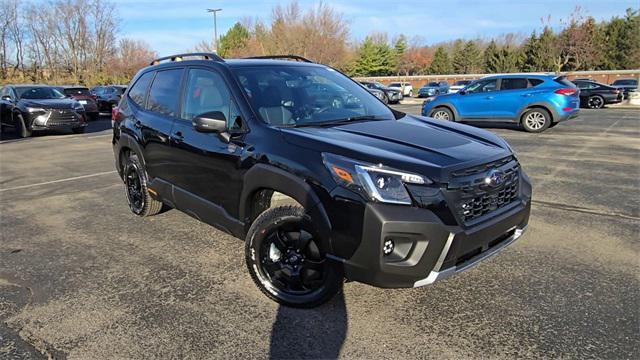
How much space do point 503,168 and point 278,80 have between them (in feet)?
6.35

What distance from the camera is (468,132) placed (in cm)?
374

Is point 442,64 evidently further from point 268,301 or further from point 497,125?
point 268,301

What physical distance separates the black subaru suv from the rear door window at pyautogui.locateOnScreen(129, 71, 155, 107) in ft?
1.84

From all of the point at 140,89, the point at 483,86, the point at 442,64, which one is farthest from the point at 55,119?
the point at 442,64

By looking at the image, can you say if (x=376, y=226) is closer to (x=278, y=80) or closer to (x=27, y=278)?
(x=278, y=80)

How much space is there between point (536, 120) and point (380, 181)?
11.7 m

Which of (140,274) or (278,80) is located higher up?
(278,80)

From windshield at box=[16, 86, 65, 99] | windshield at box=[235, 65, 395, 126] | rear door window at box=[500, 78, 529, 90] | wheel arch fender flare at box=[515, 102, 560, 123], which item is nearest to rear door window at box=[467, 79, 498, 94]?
rear door window at box=[500, 78, 529, 90]

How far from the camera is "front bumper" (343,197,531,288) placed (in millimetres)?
2619

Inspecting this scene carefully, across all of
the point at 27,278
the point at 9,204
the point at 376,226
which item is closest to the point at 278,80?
the point at 376,226

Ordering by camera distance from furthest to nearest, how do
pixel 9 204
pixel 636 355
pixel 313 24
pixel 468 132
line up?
pixel 313 24 → pixel 9 204 → pixel 468 132 → pixel 636 355

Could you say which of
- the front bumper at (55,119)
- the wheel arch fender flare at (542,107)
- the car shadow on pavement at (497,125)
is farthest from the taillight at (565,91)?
the front bumper at (55,119)

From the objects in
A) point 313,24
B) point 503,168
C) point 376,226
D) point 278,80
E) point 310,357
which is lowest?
point 310,357

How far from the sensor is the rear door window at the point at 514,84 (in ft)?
42.7
